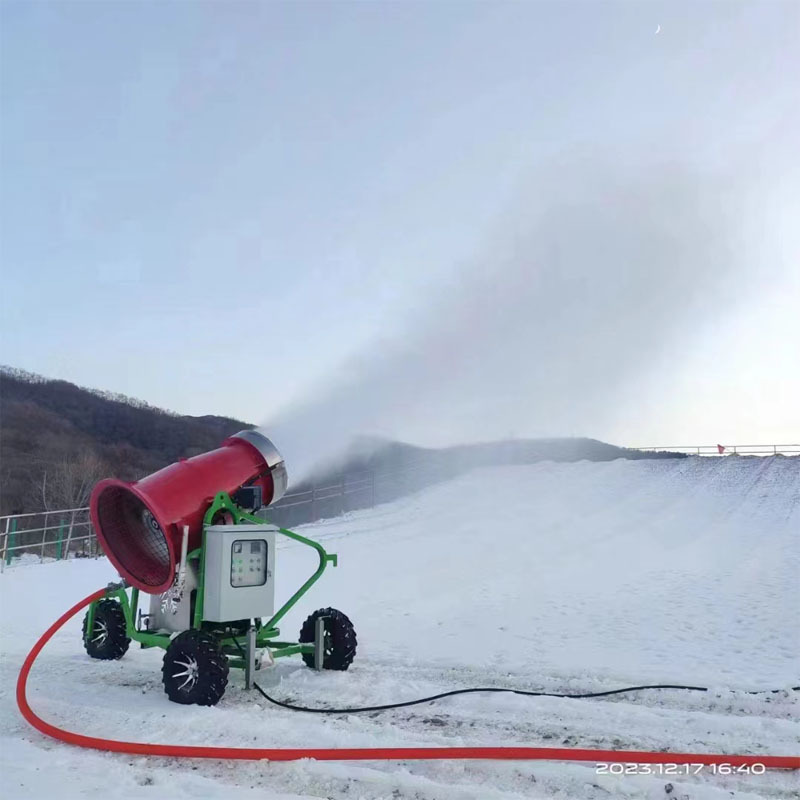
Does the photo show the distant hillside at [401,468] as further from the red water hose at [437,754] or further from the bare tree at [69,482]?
the bare tree at [69,482]

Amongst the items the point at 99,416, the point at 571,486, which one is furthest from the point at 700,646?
the point at 99,416

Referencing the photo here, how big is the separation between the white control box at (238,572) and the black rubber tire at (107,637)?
6.57 feet

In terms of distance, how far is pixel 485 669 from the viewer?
7957 millimetres

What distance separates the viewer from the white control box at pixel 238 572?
7.20 m

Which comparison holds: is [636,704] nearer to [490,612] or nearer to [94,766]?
[94,766]

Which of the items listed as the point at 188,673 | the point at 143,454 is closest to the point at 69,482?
the point at 143,454

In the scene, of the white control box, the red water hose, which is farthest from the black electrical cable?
the red water hose

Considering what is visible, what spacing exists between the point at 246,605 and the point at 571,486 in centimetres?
2189

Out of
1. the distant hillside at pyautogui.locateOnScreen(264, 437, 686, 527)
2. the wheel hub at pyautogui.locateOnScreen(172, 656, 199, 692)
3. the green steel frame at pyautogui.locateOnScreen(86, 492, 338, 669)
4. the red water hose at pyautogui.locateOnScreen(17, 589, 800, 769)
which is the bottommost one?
the red water hose at pyautogui.locateOnScreen(17, 589, 800, 769)

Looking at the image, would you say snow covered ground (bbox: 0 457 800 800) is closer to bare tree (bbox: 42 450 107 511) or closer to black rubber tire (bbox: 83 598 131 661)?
black rubber tire (bbox: 83 598 131 661)

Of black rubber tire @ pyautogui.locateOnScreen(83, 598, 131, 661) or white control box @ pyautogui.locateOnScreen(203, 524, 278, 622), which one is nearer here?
white control box @ pyautogui.locateOnScreen(203, 524, 278, 622)

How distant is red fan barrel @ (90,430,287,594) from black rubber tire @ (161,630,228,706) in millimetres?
782

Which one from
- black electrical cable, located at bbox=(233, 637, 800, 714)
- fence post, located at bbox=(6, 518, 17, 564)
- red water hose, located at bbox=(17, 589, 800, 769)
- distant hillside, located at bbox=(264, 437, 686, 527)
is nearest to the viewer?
red water hose, located at bbox=(17, 589, 800, 769)

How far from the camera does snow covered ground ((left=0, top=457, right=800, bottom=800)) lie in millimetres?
4586
